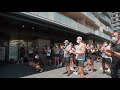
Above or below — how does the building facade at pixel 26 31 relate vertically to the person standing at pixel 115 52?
above

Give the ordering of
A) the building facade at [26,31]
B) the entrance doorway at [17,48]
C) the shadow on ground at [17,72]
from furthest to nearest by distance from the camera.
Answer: the entrance doorway at [17,48]
the building facade at [26,31]
the shadow on ground at [17,72]

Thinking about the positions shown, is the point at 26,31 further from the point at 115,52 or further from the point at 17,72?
the point at 115,52

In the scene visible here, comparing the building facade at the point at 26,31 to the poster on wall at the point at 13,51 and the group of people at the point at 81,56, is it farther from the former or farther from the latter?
the group of people at the point at 81,56

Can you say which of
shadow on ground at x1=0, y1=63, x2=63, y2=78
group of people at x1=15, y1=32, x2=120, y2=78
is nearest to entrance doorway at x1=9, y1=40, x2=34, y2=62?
group of people at x1=15, y1=32, x2=120, y2=78

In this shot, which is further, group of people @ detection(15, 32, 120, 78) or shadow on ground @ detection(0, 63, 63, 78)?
shadow on ground @ detection(0, 63, 63, 78)

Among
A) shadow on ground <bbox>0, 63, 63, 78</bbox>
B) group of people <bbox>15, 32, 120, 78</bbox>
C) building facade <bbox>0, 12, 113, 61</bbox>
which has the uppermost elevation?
building facade <bbox>0, 12, 113, 61</bbox>

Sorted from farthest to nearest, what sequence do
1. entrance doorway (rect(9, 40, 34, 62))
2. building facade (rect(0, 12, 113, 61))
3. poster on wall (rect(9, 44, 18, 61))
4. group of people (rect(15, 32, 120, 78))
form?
entrance doorway (rect(9, 40, 34, 62)) → poster on wall (rect(9, 44, 18, 61)) → building facade (rect(0, 12, 113, 61)) → group of people (rect(15, 32, 120, 78))

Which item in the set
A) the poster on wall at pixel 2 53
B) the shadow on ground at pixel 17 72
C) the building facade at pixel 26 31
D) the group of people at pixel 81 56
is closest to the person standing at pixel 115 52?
the group of people at pixel 81 56

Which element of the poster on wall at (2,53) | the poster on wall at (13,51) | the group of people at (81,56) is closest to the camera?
the group of people at (81,56)

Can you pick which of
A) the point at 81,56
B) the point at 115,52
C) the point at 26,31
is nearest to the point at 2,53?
the point at 26,31

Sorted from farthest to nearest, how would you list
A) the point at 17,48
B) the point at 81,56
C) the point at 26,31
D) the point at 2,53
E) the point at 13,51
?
the point at 17,48
the point at 13,51
the point at 26,31
the point at 2,53
the point at 81,56

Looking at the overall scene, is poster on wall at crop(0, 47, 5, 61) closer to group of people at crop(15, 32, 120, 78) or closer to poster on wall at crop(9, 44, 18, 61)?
poster on wall at crop(9, 44, 18, 61)
